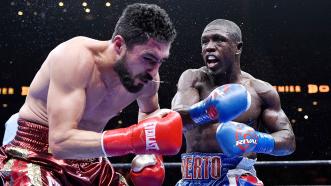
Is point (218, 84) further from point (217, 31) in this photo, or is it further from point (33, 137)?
point (33, 137)

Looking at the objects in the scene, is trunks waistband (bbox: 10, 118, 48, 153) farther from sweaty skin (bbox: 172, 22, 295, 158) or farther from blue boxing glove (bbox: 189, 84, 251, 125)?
sweaty skin (bbox: 172, 22, 295, 158)

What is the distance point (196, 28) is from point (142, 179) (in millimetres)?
5693

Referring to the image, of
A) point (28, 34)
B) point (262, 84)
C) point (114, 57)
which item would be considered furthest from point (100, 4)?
point (114, 57)

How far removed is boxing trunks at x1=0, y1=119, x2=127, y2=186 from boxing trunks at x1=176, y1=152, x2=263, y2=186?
616 mm

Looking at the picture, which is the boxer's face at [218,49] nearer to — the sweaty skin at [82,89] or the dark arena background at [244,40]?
the sweaty skin at [82,89]

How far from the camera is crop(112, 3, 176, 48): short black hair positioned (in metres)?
1.50

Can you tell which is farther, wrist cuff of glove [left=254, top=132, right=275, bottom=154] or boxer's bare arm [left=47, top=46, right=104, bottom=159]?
wrist cuff of glove [left=254, top=132, right=275, bottom=154]

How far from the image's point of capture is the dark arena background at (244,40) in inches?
279

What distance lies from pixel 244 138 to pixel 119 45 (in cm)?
70

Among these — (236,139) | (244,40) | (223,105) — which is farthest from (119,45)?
(244,40)

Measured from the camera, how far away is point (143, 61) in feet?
4.94

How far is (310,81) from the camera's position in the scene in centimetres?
729

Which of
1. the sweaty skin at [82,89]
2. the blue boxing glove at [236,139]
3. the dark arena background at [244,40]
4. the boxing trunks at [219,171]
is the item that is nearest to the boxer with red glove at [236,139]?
the blue boxing glove at [236,139]

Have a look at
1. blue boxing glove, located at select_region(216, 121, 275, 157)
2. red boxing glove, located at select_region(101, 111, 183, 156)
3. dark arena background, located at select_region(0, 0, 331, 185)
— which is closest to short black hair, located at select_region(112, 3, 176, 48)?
red boxing glove, located at select_region(101, 111, 183, 156)
